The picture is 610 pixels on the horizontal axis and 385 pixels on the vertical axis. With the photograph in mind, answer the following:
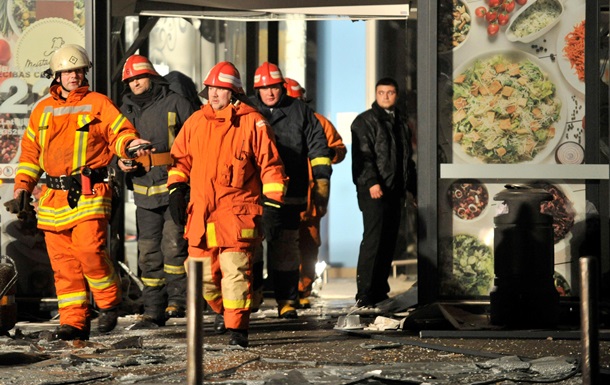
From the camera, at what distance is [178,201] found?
11094 mm

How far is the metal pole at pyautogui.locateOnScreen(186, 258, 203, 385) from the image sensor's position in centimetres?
736

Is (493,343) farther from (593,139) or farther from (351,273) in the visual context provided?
(351,273)

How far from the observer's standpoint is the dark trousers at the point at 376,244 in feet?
46.3

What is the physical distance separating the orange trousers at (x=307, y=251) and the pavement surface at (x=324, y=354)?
143 centimetres

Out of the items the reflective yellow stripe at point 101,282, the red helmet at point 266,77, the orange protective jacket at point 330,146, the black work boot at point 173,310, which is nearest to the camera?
the reflective yellow stripe at point 101,282

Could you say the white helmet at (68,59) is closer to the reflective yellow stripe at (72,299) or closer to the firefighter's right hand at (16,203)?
the firefighter's right hand at (16,203)

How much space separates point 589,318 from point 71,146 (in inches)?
193

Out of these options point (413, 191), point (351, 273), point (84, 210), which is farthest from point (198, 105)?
point (351, 273)

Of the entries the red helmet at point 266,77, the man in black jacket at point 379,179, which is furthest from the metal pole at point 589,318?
the red helmet at point 266,77

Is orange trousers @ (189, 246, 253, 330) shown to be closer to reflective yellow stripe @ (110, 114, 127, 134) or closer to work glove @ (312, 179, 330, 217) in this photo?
reflective yellow stripe @ (110, 114, 127, 134)

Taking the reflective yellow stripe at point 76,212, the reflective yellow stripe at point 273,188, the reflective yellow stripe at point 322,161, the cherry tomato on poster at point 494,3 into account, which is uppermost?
the cherry tomato on poster at point 494,3

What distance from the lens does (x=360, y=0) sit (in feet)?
53.0

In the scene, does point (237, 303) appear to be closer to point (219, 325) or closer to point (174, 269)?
point (219, 325)

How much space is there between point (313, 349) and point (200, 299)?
3.30 metres
